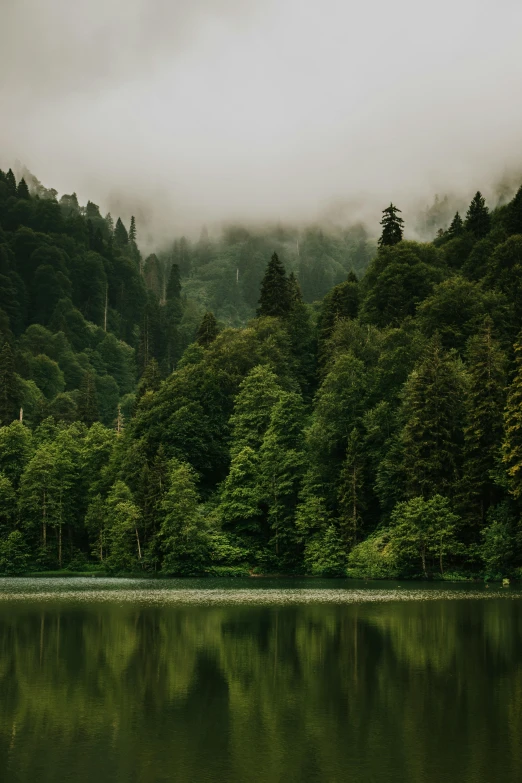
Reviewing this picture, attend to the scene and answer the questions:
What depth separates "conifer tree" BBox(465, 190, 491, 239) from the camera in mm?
135625

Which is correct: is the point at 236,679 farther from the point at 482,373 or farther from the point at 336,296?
the point at 336,296

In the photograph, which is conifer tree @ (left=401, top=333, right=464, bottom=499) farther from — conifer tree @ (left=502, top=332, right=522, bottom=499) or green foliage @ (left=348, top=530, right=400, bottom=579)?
conifer tree @ (left=502, top=332, right=522, bottom=499)

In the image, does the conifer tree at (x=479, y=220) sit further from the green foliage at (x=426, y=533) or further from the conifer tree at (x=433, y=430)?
the green foliage at (x=426, y=533)

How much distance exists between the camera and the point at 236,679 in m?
25.4

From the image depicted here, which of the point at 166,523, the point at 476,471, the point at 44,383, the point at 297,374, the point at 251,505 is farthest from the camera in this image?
the point at 44,383

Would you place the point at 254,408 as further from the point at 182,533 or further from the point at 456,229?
the point at 456,229

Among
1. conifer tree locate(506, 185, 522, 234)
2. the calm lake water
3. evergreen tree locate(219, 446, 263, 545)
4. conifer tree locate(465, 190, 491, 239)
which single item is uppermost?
conifer tree locate(465, 190, 491, 239)

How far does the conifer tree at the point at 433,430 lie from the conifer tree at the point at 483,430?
2.21m

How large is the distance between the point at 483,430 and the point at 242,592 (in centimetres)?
2774

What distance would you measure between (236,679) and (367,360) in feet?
257

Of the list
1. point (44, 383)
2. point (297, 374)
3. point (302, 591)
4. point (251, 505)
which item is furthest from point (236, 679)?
point (44, 383)

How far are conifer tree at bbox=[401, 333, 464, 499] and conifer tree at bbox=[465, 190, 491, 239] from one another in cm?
6092

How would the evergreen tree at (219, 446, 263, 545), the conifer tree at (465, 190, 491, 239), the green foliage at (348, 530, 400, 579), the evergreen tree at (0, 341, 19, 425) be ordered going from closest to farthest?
the green foliage at (348, 530, 400, 579), the evergreen tree at (219, 446, 263, 545), the evergreen tree at (0, 341, 19, 425), the conifer tree at (465, 190, 491, 239)

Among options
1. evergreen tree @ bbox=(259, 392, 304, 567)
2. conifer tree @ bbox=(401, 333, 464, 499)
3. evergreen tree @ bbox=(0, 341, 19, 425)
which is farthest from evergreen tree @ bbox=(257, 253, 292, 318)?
conifer tree @ bbox=(401, 333, 464, 499)
